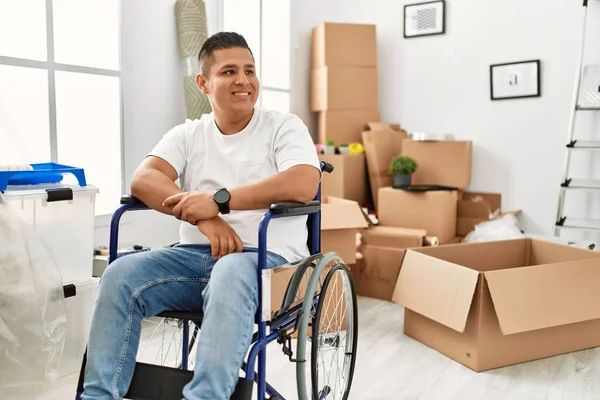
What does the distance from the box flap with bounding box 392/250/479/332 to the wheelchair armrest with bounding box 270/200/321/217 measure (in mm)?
848

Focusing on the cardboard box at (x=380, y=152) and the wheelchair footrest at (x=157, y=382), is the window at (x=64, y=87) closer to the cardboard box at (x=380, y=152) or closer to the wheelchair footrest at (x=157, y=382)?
the wheelchair footrest at (x=157, y=382)

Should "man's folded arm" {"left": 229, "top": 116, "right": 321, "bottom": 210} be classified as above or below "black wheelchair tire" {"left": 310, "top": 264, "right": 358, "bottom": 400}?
above

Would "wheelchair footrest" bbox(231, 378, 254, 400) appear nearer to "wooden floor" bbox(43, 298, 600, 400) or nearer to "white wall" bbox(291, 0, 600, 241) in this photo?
"wooden floor" bbox(43, 298, 600, 400)

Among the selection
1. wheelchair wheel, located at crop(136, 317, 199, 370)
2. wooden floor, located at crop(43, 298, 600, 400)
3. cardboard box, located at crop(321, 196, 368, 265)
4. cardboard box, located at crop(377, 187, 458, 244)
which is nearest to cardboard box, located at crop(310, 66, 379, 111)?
cardboard box, located at crop(377, 187, 458, 244)

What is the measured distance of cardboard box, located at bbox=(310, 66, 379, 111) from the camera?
3.70m

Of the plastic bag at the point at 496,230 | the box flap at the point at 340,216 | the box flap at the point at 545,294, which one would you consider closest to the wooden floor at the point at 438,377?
the box flap at the point at 545,294

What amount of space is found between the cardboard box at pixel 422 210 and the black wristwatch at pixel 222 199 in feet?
6.40

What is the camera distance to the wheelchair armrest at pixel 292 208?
1.30m

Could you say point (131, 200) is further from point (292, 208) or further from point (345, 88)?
point (345, 88)

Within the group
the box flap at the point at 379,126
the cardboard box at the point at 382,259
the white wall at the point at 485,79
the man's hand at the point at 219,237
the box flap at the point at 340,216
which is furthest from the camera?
the box flap at the point at 379,126

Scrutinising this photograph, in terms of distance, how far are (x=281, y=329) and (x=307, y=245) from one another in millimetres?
344

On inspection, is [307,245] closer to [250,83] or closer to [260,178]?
[260,178]

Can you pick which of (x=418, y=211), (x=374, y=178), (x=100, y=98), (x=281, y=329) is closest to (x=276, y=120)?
(x=281, y=329)

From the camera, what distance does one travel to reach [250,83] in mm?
1599
